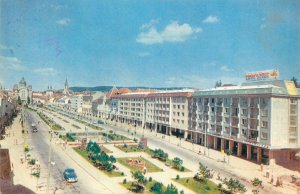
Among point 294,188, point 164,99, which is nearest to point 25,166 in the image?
point 294,188

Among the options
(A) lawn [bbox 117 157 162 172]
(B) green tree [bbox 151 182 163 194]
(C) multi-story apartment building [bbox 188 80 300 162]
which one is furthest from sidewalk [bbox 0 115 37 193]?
(C) multi-story apartment building [bbox 188 80 300 162]

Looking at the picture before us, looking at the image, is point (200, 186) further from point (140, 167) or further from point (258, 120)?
point (258, 120)

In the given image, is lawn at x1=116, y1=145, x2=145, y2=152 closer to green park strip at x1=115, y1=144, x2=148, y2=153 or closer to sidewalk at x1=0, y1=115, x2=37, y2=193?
green park strip at x1=115, y1=144, x2=148, y2=153

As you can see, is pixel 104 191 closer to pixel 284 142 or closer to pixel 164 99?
pixel 284 142

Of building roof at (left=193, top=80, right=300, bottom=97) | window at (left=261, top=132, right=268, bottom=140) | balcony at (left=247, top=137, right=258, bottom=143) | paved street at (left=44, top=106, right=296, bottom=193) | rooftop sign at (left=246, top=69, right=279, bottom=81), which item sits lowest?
paved street at (left=44, top=106, right=296, bottom=193)

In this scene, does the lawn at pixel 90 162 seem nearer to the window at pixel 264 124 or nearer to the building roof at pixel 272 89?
the window at pixel 264 124

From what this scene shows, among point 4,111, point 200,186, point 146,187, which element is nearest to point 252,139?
point 200,186
